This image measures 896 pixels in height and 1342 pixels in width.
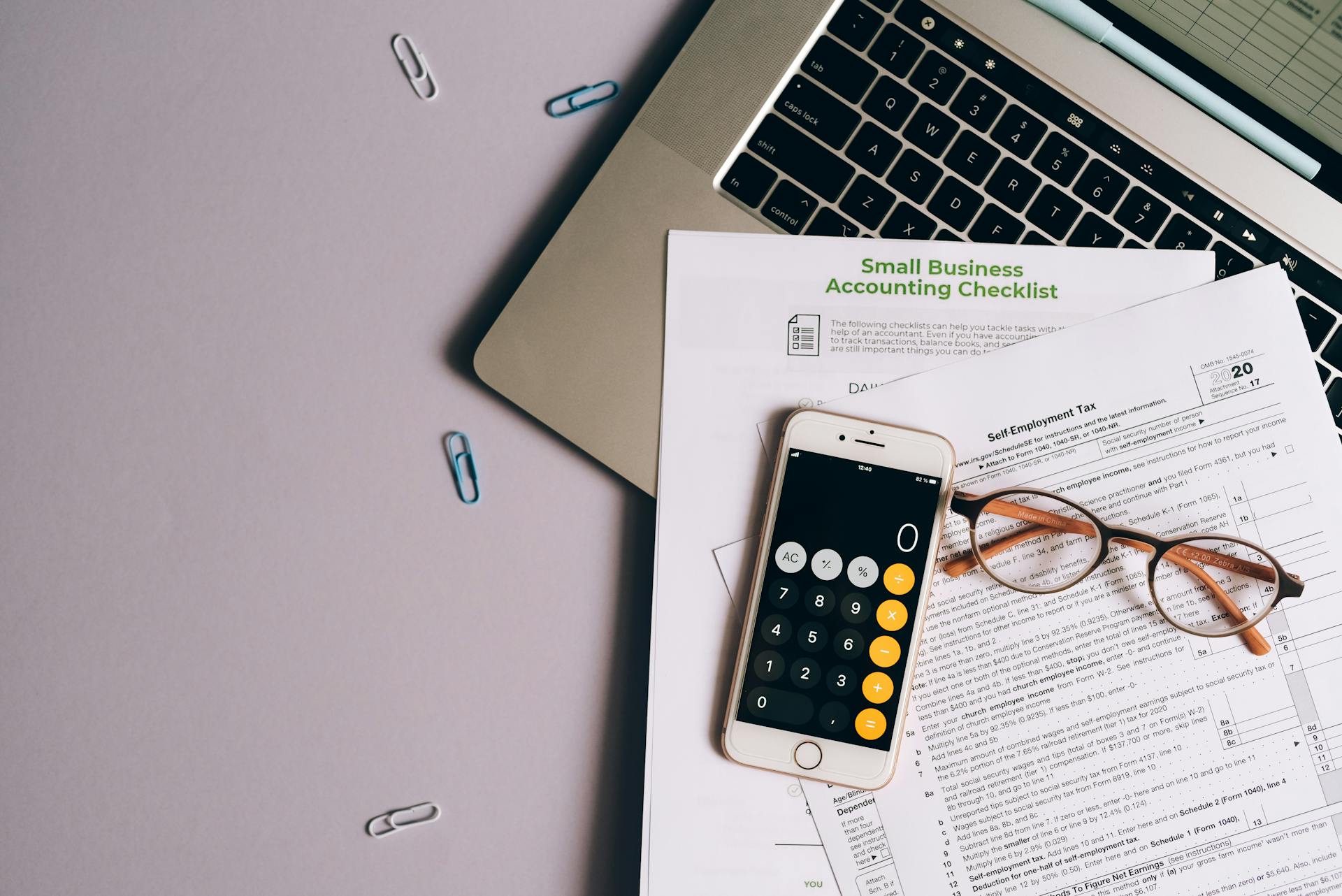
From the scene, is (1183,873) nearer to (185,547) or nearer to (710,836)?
(710,836)

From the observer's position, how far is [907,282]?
2.16ft

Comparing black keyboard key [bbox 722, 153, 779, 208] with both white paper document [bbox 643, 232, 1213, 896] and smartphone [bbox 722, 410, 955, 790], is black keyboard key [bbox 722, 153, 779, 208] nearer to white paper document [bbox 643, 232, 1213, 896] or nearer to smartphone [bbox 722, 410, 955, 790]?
white paper document [bbox 643, 232, 1213, 896]

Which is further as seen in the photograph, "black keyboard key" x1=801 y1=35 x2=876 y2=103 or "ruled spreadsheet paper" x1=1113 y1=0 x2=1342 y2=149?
"black keyboard key" x1=801 y1=35 x2=876 y2=103

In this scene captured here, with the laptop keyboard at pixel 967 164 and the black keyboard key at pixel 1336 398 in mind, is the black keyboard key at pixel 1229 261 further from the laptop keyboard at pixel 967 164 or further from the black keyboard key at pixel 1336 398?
the black keyboard key at pixel 1336 398

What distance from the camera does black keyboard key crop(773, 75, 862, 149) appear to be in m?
0.65

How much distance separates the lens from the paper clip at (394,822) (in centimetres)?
67

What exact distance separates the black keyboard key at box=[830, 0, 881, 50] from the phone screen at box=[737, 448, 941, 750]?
31 cm

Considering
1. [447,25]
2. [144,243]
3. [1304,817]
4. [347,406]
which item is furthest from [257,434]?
[1304,817]

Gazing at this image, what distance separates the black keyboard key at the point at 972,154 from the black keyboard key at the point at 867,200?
0.17 feet

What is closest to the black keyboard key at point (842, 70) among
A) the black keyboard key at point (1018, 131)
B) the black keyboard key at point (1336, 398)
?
the black keyboard key at point (1018, 131)

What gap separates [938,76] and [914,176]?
0.25 ft

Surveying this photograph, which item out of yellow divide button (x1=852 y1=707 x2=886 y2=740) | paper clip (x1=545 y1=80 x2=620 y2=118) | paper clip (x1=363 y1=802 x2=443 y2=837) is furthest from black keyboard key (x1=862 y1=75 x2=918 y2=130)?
paper clip (x1=363 y1=802 x2=443 y2=837)

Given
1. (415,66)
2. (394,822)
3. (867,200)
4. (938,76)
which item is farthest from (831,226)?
(394,822)

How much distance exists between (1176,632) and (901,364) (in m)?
0.28
